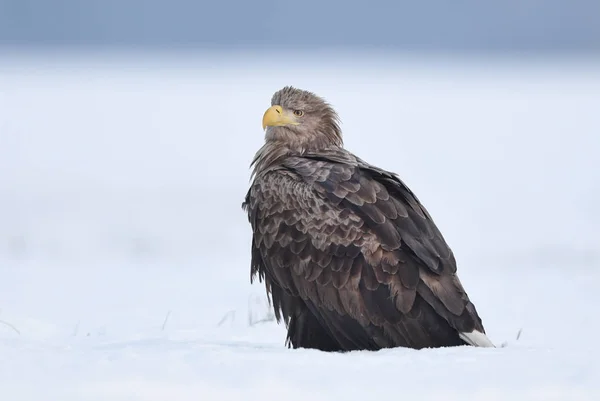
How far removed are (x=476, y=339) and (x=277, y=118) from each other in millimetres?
1960

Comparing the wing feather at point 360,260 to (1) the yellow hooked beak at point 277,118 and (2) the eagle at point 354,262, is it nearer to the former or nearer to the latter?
(2) the eagle at point 354,262

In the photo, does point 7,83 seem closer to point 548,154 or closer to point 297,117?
point 548,154

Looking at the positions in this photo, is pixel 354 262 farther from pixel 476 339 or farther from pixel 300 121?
pixel 300 121

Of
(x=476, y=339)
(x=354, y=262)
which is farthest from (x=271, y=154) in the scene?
(x=476, y=339)

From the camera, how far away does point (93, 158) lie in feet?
56.4

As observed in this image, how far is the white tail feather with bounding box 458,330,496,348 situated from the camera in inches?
212

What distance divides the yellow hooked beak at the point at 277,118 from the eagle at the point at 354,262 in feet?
1.81

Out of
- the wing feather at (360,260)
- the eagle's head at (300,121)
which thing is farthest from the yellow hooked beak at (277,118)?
the wing feather at (360,260)

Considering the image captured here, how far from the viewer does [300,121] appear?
6.75 meters

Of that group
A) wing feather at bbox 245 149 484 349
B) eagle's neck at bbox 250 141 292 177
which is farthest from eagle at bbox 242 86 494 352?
eagle's neck at bbox 250 141 292 177

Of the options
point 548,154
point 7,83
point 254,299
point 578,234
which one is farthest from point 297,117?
point 7,83

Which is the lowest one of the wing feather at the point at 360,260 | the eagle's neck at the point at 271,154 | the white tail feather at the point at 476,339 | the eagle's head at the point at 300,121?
the white tail feather at the point at 476,339

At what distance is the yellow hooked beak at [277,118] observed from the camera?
6.62 m

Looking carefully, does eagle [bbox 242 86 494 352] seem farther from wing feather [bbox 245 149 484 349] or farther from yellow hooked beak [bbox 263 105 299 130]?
yellow hooked beak [bbox 263 105 299 130]
